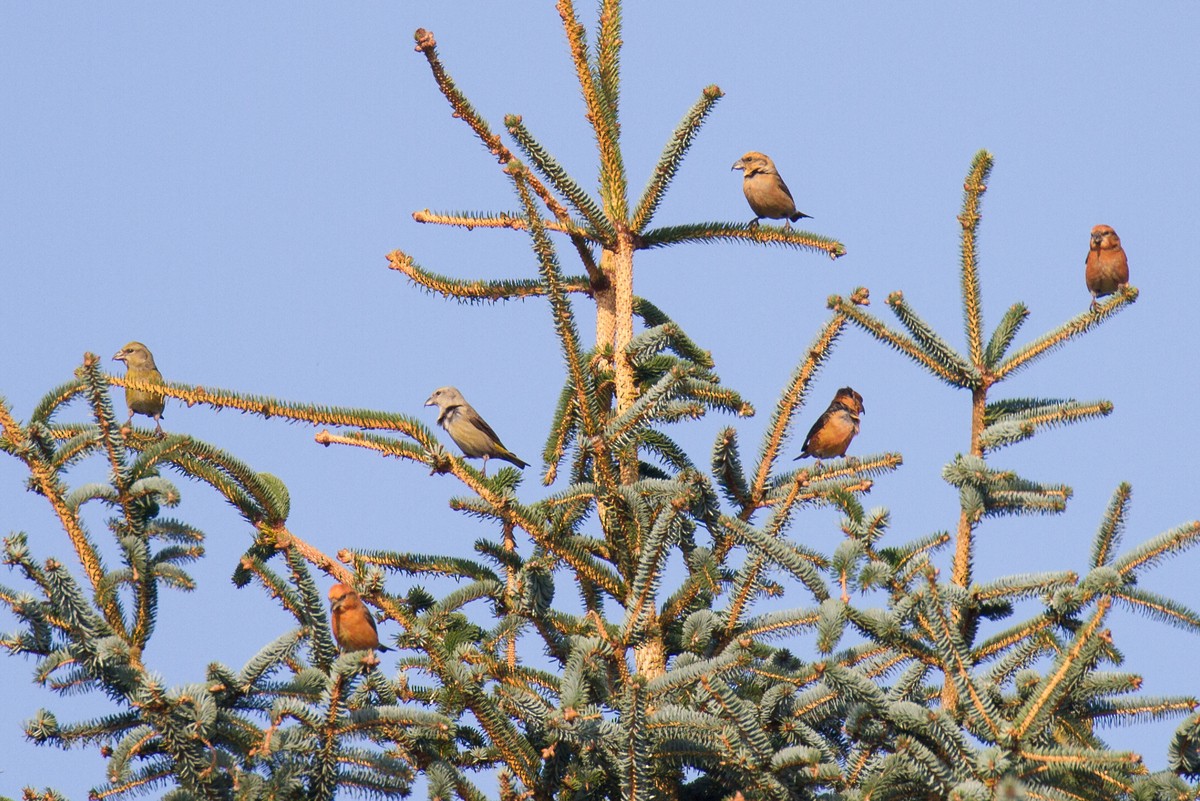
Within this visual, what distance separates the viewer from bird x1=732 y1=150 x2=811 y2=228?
9.99 meters

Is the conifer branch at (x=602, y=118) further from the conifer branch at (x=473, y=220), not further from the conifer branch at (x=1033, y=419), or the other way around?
the conifer branch at (x=1033, y=419)

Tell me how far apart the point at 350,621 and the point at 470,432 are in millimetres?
3016

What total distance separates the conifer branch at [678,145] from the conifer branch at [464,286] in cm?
63

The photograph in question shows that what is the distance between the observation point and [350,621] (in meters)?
6.32

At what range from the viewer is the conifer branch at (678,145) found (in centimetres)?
653

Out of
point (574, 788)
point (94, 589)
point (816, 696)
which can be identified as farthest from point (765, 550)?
point (94, 589)

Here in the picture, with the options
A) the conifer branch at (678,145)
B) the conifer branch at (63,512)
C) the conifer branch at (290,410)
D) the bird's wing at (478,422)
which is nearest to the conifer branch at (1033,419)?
the conifer branch at (678,145)

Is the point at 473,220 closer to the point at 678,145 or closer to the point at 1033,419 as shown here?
the point at 678,145

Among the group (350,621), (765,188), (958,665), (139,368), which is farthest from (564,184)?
(139,368)

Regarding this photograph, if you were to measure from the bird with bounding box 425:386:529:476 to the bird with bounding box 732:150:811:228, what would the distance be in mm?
2562

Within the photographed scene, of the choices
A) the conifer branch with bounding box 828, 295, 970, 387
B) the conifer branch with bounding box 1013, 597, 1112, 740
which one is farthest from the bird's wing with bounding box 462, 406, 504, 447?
the conifer branch with bounding box 1013, 597, 1112, 740

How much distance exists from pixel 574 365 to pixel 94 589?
2079mm

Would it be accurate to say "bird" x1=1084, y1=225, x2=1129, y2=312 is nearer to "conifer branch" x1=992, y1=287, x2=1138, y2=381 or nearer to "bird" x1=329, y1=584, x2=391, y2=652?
"conifer branch" x1=992, y1=287, x2=1138, y2=381

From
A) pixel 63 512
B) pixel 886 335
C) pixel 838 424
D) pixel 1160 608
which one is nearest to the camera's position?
pixel 63 512
